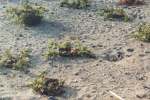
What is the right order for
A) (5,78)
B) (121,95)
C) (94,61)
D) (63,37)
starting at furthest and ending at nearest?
(63,37)
(94,61)
(5,78)
(121,95)

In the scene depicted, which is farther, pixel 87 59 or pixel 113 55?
pixel 113 55

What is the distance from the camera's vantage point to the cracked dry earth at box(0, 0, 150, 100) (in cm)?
720

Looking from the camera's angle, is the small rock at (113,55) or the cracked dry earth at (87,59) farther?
the small rock at (113,55)

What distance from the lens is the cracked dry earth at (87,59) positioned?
7.20m

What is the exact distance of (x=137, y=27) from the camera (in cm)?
1000

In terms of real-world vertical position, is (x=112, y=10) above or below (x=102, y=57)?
above

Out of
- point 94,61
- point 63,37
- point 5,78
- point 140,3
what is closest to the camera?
point 5,78

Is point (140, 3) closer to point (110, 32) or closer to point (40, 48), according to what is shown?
point (110, 32)

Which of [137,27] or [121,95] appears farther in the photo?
[137,27]

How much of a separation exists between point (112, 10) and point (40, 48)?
278 cm

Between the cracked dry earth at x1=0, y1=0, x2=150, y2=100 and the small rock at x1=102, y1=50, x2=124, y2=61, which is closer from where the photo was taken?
the cracked dry earth at x1=0, y1=0, x2=150, y2=100

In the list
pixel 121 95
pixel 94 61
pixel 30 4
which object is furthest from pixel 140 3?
pixel 121 95

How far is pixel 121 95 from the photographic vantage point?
7.05 meters

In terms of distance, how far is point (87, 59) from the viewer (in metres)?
8.41
